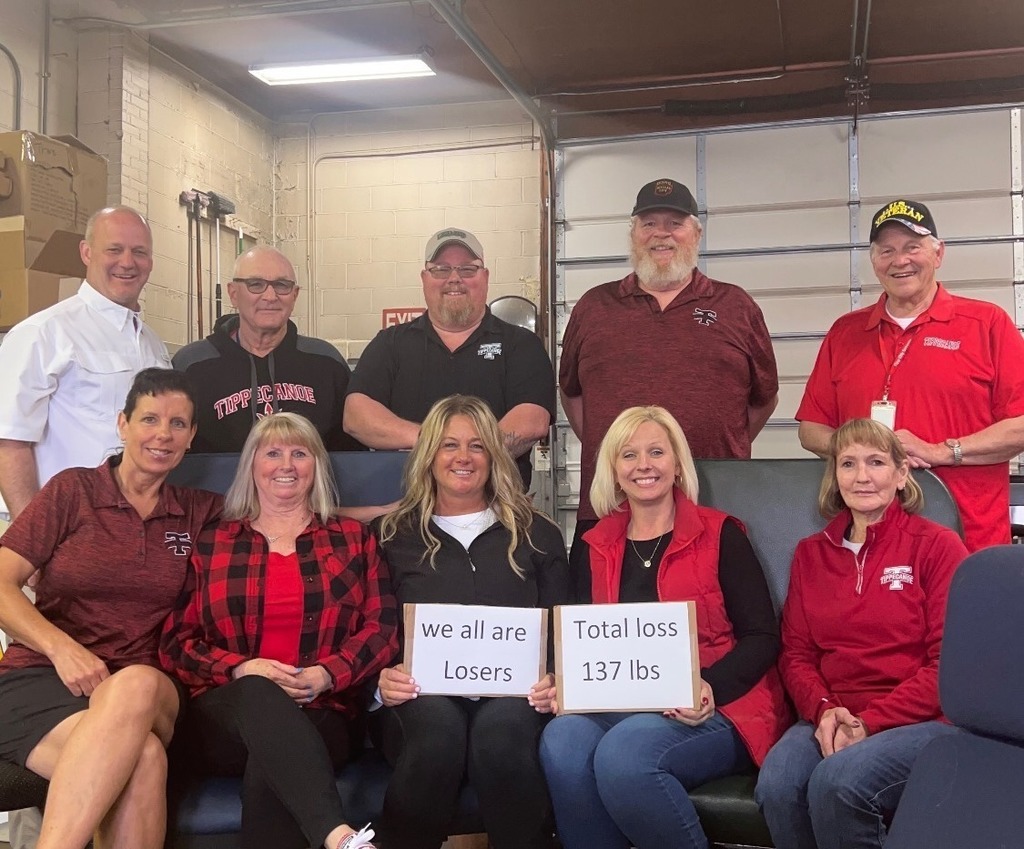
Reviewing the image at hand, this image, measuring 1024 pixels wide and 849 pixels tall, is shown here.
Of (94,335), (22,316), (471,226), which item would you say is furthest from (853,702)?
(471,226)

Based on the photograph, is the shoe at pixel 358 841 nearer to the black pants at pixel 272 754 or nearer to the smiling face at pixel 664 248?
the black pants at pixel 272 754

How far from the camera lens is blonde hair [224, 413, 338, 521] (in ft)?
8.83

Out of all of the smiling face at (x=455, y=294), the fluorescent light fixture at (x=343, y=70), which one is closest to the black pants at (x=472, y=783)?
the smiling face at (x=455, y=294)

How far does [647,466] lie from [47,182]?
3.74 meters

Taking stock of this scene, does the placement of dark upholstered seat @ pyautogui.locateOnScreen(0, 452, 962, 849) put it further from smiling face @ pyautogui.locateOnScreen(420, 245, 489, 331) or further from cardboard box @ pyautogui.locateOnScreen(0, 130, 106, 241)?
cardboard box @ pyautogui.locateOnScreen(0, 130, 106, 241)

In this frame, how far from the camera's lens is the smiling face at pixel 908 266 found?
2.97 meters

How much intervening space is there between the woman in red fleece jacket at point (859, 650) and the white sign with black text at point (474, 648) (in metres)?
0.57

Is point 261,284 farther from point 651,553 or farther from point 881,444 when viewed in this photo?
point 881,444

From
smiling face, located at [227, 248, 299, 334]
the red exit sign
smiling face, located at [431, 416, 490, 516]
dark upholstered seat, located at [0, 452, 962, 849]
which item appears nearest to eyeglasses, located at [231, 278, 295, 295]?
smiling face, located at [227, 248, 299, 334]

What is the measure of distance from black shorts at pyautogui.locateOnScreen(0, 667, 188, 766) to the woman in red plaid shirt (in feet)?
0.53

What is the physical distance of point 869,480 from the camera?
2.41 metres

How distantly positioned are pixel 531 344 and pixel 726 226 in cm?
399

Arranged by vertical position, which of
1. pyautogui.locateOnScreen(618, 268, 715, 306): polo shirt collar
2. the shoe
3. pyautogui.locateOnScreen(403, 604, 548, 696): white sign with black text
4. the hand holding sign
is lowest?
the shoe

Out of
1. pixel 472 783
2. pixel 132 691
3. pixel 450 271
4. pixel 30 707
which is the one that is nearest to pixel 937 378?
pixel 450 271
